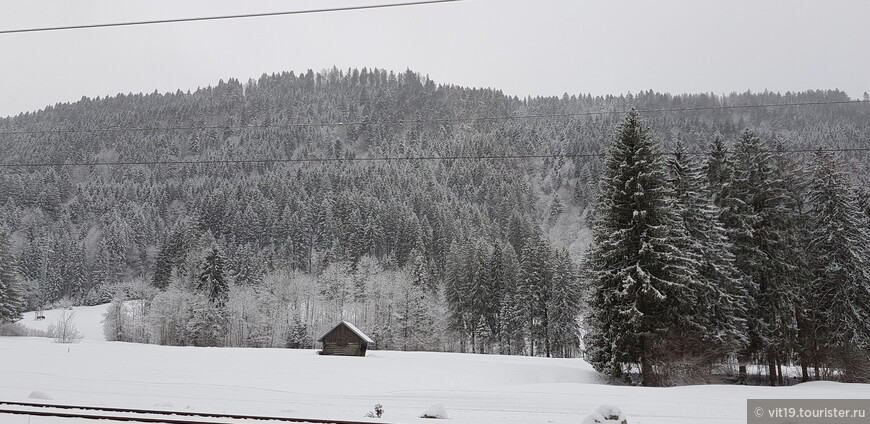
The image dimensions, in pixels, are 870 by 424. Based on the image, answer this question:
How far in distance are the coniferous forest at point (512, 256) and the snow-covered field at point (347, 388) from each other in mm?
5825

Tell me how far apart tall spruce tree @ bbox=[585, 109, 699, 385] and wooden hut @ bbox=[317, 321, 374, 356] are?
26080 mm

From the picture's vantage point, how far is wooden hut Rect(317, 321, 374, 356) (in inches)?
2159

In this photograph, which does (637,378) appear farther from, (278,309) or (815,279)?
(278,309)

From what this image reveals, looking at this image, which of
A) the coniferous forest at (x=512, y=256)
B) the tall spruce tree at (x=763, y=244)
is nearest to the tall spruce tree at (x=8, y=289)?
the coniferous forest at (x=512, y=256)

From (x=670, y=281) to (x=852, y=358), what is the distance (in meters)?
11.6

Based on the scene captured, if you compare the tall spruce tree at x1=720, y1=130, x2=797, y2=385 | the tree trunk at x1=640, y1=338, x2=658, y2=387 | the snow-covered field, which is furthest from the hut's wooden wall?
the tall spruce tree at x1=720, y1=130, x2=797, y2=385

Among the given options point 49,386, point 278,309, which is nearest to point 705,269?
point 49,386

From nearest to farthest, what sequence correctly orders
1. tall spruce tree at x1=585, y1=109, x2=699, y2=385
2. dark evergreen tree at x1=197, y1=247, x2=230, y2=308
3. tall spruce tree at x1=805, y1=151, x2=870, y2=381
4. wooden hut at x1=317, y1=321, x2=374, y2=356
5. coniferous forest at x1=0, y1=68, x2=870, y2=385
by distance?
tall spruce tree at x1=585, y1=109, x2=699, y2=385 → tall spruce tree at x1=805, y1=151, x2=870, y2=381 → coniferous forest at x1=0, y1=68, x2=870, y2=385 → wooden hut at x1=317, y1=321, x2=374, y2=356 → dark evergreen tree at x1=197, y1=247, x2=230, y2=308

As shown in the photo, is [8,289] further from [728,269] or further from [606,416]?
[606,416]

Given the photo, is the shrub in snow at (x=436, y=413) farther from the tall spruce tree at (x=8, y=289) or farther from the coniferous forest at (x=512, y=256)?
the tall spruce tree at (x=8, y=289)

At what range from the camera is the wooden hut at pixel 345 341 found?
180 feet

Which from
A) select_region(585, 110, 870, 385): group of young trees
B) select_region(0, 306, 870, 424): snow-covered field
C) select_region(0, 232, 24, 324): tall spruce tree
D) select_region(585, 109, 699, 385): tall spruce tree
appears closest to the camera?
select_region(0, 306, 870, 424): snow-covered field

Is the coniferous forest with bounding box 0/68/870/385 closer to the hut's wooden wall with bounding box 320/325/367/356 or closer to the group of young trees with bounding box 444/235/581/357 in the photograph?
the group of young trees with bounding box 444/235/581/357

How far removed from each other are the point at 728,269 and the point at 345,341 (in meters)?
35.8
